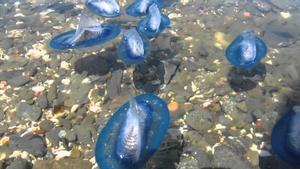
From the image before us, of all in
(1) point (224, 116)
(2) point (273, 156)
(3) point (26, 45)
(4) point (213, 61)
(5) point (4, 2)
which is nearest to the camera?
(2) point (273, 156)

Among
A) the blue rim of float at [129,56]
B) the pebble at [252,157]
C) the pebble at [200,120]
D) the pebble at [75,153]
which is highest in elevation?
the blue rim of float at [129,56]

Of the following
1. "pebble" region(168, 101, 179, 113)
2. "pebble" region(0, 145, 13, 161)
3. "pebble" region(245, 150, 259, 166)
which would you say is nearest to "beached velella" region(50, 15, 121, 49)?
"pebble" region(168, 101, 179, 113)

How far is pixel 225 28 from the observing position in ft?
23.8

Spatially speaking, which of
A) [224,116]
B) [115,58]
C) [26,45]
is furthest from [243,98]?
A: [26,45]

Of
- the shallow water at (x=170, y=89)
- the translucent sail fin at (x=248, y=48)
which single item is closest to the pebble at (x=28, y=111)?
the shallow water at (x=170, y=89)

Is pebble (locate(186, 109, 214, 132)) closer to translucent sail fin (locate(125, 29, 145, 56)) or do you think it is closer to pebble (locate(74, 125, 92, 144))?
translucent sail fin (locate(125, 29, 145, 56))

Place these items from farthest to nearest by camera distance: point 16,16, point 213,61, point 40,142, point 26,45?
1. point 16,16
2. point 26,45
3. point 213,61
4. point 40,142

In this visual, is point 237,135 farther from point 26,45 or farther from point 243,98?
point 26,45

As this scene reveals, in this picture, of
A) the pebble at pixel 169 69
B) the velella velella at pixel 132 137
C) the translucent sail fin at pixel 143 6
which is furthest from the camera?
the translucent sail fin at pixel 143 6

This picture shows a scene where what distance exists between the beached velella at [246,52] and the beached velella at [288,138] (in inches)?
49.8

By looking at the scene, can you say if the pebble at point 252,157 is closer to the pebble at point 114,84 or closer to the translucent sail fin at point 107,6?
the pebble at point 114,84

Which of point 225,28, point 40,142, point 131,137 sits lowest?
point 225,28

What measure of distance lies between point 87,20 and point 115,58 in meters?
1.18

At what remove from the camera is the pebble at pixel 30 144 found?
15.3 feet
